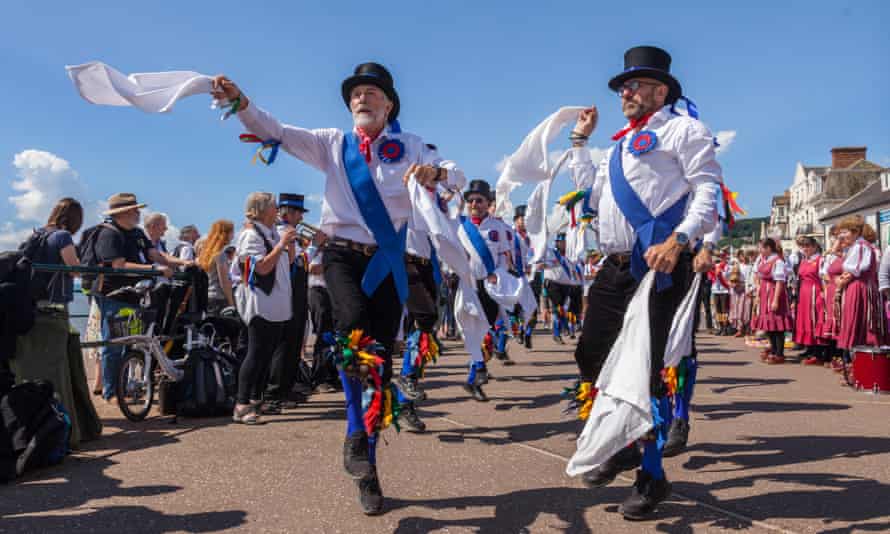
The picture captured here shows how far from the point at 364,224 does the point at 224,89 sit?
1.00 metres

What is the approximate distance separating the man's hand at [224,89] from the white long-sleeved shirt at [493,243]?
15.5ft

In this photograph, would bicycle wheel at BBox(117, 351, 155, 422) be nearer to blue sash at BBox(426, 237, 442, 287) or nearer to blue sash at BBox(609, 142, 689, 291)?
blue sash at BBox(426, 237, 442, 287)

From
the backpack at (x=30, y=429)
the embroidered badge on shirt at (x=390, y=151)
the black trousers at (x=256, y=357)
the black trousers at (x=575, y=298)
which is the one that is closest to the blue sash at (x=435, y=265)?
the embroidered badge on shirt at (x=390, y=151)

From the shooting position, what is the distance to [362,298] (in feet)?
12.0

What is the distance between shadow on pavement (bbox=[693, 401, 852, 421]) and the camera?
585 centimetres

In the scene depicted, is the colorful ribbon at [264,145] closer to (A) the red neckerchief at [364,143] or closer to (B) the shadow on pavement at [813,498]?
(A) the red neckerchief at [364,143]

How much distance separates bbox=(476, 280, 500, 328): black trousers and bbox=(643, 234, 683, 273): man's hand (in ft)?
16.5

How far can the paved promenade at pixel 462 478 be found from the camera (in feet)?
10.2

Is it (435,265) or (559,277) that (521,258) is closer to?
(435,265)

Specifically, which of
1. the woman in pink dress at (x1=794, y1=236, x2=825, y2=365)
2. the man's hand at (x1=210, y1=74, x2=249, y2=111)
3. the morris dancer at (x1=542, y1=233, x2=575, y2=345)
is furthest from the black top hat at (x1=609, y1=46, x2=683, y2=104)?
the morris dancer at (x1=542, y1=233, x2=575, y2=345)

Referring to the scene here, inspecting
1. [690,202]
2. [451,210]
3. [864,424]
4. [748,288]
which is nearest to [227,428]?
[451,210]

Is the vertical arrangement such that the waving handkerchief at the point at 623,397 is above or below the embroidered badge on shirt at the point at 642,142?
below

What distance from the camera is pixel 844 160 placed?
65.8 metres

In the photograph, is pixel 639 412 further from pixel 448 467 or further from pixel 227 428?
pixel 227 428
